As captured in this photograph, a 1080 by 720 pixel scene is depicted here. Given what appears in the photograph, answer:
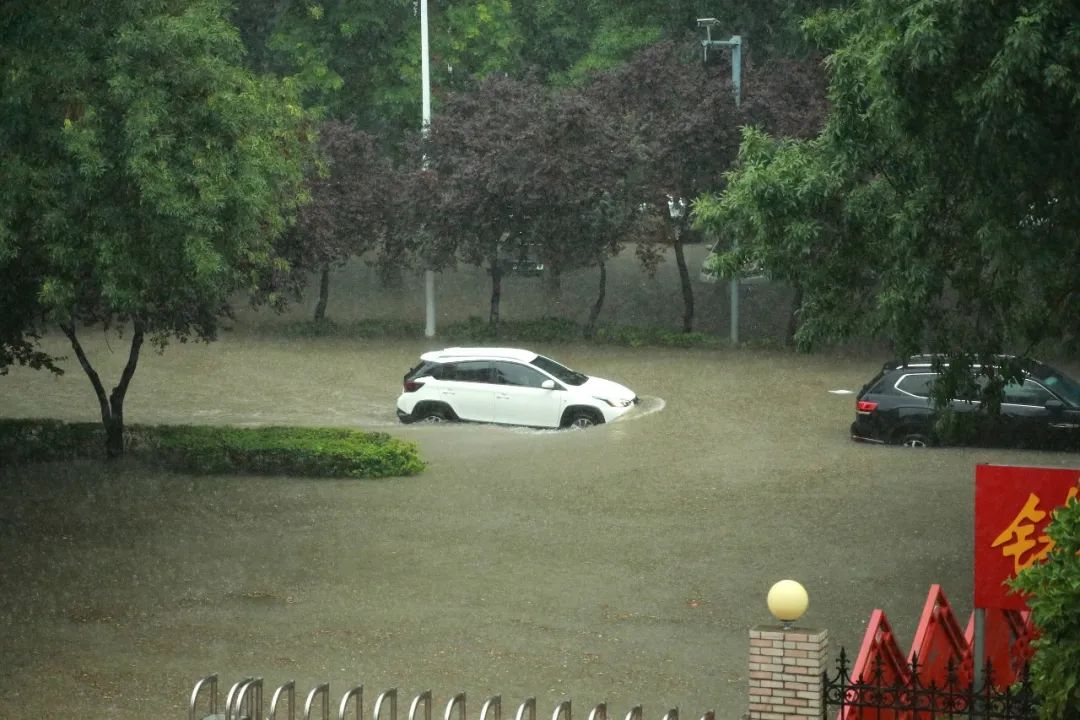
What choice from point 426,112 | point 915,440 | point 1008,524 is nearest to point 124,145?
point 1008,524

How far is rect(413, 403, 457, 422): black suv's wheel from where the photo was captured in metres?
24.8

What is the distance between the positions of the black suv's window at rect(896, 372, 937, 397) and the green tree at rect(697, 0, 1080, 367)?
6428mm

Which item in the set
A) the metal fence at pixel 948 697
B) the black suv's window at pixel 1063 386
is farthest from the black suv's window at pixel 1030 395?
the metal fence at pixel 948 697

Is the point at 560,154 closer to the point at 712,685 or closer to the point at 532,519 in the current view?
the point at 532,519

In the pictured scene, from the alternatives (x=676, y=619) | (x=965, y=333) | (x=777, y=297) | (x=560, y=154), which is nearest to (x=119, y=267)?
(x=676, y=619)

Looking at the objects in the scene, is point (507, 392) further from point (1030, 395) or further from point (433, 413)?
point (1030, 395)

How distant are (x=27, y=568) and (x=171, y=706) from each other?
5031mm

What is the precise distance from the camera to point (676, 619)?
1315 centimetres

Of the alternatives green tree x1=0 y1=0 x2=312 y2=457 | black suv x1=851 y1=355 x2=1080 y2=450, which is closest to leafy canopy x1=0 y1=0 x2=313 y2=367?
green tree x1=0 y1=0 x2=312 y2=457

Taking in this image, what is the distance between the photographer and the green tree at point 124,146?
1402 centimetres

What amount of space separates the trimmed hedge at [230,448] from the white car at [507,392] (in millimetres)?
3529

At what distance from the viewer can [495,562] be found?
15.3 metres

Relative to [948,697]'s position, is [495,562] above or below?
below

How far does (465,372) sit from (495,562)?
959cm
